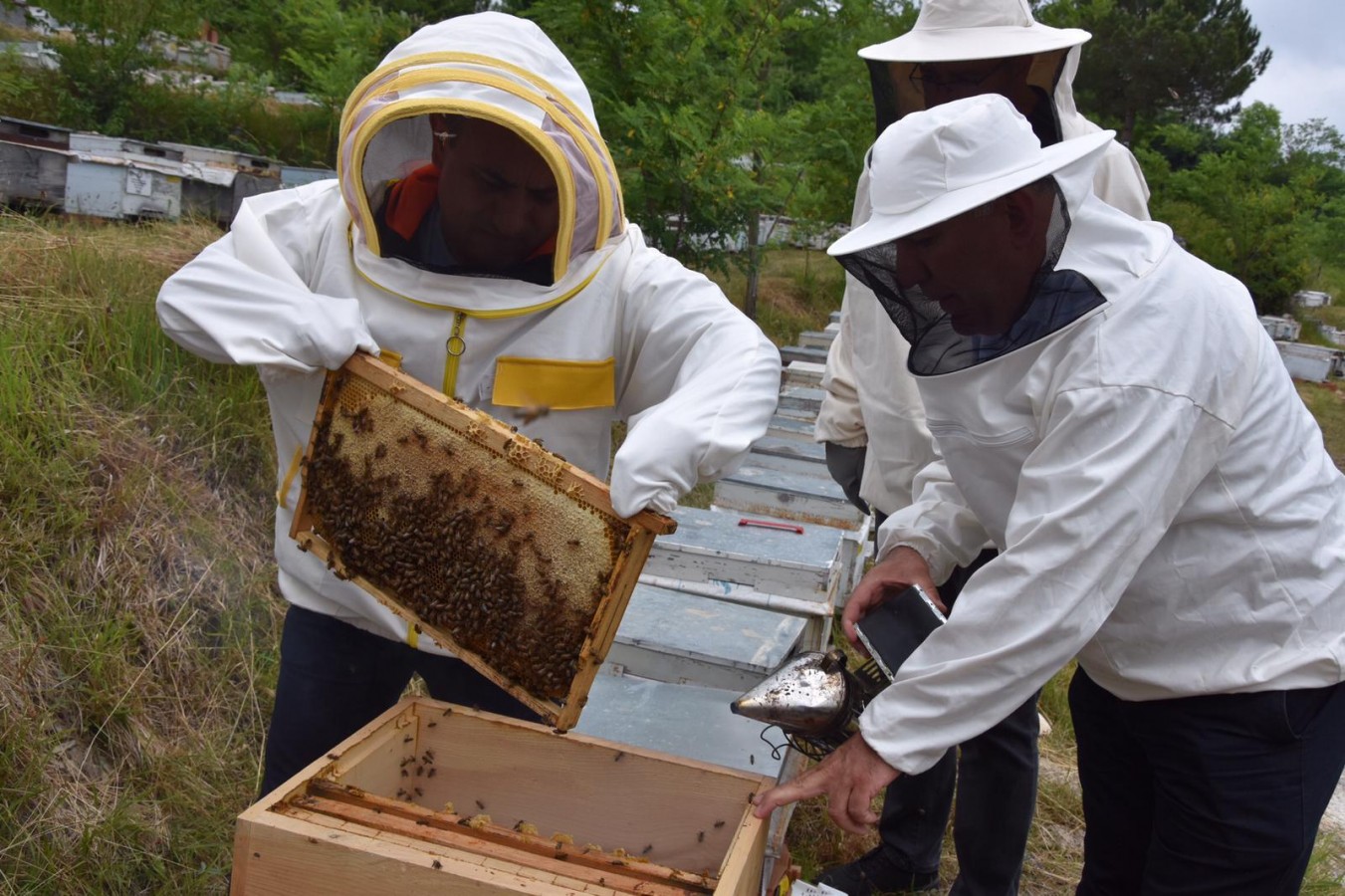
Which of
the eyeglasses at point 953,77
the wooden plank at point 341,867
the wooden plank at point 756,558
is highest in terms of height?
the eyeglasses at point 953,77

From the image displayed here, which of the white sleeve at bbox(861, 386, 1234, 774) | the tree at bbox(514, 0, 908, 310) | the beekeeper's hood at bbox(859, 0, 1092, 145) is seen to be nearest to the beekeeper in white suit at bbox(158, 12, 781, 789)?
the white sleeve at bbox(861, 386, 1234, 774)

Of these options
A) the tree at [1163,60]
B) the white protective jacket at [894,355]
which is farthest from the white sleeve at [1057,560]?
the tree at [1163,60]

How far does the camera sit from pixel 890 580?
8.20 ft

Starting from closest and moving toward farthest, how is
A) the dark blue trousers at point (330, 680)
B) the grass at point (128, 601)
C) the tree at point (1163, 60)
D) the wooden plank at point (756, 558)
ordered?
1. the dark blue trousers at point (330, 680)
2. the grass at point (128, 601)
3. the wooden plank at point (756, 558)
4. the tree at point (1163, 60)

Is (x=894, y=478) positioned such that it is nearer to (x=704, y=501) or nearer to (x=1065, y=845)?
(x=1065, y=845)

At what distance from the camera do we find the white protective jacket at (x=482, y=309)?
2.11 meters

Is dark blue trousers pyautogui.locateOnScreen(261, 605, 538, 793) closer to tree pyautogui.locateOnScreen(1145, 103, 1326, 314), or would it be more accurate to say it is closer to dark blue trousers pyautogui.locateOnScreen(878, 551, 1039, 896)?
dark blue trousers pyautogui.locateOnScreen(878, 551, 1039, 896)

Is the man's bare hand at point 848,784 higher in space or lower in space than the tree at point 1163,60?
lower

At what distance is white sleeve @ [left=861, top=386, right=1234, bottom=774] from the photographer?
1.76 meters

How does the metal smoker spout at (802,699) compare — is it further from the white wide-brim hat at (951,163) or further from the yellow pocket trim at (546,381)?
the white wide-brim hat at (951,163)

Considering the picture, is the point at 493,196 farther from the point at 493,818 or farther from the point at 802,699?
the point at 493,818

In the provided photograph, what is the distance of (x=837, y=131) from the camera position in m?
11.5

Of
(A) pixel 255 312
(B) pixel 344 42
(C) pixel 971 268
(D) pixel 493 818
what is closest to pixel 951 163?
(C) pixel 971 268

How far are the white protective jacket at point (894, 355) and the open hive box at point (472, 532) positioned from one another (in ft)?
4.42
